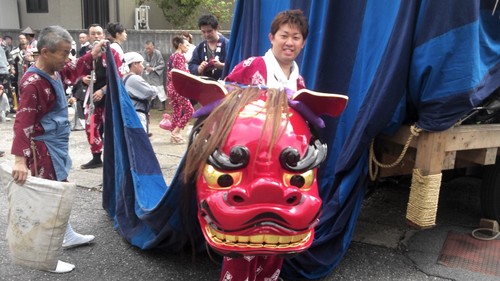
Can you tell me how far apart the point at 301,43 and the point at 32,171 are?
6.07 ft

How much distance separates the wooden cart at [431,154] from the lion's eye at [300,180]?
92cm

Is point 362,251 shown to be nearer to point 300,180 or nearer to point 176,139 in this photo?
point 300,180

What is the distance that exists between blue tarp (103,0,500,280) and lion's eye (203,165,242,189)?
0.69 metres

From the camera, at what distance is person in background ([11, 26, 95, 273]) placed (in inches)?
108

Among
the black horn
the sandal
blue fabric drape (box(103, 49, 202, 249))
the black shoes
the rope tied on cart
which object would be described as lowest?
the sandal

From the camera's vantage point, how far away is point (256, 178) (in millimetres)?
2092

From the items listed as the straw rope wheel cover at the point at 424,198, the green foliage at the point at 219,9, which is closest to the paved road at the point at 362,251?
the straw rope wheel cover at the point at 424,198

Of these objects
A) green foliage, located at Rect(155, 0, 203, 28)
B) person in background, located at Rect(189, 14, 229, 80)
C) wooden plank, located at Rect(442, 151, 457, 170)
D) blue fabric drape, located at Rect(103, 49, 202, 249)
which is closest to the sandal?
person in background, located at Rect(189, 14, 229, 80)

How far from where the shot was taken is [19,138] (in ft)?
9.03

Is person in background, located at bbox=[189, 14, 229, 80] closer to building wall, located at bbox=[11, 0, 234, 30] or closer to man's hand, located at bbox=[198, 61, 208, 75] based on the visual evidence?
man's hand, located at bbox=[198, 61, 208, 75]

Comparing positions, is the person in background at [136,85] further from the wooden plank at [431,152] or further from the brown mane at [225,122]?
the wooden plank at [431,152]

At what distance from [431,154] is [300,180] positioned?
1030mm

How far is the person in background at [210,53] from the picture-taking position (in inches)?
217

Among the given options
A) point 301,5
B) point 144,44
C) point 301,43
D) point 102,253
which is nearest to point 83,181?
point 102,253
